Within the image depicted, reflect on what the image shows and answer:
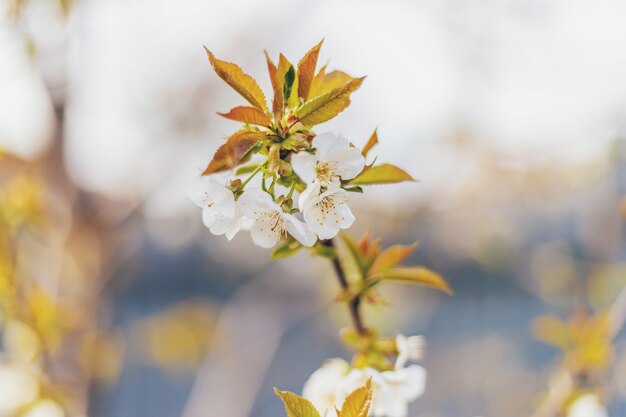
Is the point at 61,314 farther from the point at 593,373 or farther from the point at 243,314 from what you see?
the point at 243,314

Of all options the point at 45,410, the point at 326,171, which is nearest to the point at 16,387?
the point at 45,410

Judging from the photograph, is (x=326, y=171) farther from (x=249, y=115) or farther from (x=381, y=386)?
(x=381, y=386)

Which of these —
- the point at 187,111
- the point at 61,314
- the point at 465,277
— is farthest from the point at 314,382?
the point at 465,277

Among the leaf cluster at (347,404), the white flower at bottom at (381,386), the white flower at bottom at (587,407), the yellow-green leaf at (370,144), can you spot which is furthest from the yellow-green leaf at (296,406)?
the white flower at bottom at (587,407)

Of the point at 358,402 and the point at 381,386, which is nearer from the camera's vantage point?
the point at 358,402

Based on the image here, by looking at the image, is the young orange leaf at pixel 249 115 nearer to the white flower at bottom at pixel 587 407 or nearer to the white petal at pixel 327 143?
the white petal at pixel 327 143

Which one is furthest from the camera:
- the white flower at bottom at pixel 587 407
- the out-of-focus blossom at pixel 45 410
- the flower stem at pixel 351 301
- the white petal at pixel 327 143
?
the out-of-focus blossom at pixel 45 410

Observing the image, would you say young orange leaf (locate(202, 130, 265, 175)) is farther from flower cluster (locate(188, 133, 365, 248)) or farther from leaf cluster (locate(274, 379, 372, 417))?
leaf cluster (locate(274, 379, 372, 417))
